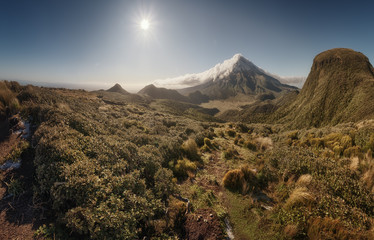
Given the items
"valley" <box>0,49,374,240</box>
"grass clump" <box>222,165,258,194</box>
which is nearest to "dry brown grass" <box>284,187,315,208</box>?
"valley" <box>0,49,374,240</box>

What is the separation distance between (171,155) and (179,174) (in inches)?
86.4

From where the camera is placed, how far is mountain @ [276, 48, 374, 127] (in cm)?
3041

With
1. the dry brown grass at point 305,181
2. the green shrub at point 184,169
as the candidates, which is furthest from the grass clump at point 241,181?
the green shrub at point 184,169

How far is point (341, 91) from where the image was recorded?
40.6 metres

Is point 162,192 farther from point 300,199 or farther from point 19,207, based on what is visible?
point 300,199

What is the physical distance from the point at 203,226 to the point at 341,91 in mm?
60249

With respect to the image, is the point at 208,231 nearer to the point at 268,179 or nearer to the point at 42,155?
the point at 268,179

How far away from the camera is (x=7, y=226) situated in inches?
156

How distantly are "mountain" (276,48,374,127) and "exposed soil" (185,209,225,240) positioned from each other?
121 feet

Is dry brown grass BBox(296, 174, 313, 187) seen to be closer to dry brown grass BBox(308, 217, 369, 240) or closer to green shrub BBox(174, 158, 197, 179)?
dry brown grass BBox(308, 217, 369, 240)

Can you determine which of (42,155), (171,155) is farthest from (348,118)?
(42,155)

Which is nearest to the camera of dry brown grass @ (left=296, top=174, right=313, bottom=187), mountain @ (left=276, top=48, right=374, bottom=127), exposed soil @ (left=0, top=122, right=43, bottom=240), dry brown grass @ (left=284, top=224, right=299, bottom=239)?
exposed soil @ (left=0, top=122, right=43, bottom=240)

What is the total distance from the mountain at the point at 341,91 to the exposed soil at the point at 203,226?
36.7 meters

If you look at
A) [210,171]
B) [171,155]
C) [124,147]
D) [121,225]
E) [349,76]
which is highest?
[349,76]
